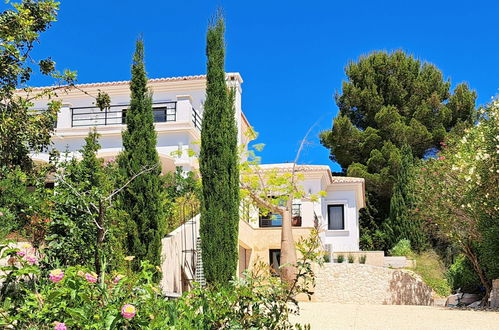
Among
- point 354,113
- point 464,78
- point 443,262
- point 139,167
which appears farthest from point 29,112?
point 464,78

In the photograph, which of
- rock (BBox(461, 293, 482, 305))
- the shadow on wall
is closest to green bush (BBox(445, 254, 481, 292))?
rock (BBox(461, 293, 482, 305))

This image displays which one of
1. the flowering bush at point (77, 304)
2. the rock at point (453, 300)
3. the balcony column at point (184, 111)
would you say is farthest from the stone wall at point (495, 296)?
the flowering bush at point (77, 304)

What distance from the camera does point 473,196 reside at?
48.5 feet

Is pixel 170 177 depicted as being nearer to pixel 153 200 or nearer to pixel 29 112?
pixel 153 200

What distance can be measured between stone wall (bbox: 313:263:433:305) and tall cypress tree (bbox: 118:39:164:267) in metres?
7.89

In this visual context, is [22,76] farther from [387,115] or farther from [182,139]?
[387,115]

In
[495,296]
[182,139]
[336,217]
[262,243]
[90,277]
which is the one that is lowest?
[495,296]

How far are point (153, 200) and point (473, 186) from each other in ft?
26.4

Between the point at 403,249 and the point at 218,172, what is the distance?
16743 millimetres

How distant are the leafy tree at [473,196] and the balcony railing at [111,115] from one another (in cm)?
1080

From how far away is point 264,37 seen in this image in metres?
20.1

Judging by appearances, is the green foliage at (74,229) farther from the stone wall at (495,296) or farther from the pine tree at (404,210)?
the pine tree at (404,210)

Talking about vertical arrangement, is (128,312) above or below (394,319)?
above

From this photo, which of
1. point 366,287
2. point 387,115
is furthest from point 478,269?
point 387,115
